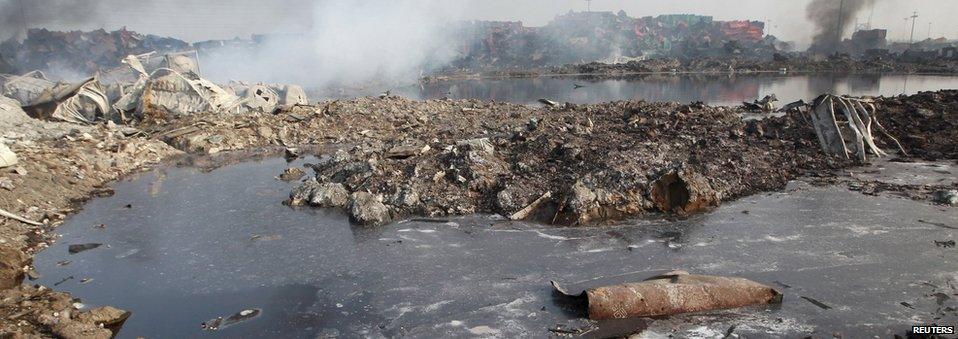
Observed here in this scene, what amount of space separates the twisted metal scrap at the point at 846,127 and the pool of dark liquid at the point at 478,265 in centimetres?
181

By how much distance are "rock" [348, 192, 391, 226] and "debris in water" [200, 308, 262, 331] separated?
81.3 inches

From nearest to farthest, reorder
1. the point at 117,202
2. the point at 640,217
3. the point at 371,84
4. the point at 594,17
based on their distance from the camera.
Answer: the point at 640,217, the point at 117,202, the point at 371,84, the point at 594,17

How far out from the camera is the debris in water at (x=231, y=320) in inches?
154

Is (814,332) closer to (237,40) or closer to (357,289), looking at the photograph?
(357,289)

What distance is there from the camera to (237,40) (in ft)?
117

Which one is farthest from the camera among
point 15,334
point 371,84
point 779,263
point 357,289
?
point 371,84

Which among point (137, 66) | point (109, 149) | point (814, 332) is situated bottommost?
point (814, 332)

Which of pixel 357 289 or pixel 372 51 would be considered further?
pixel 372 51

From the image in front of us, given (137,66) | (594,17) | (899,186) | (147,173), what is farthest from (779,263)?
(594,17)

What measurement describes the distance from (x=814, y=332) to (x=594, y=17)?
171 feet

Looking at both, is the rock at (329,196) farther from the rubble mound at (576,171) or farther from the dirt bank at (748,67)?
the dirt bank at (748,67)

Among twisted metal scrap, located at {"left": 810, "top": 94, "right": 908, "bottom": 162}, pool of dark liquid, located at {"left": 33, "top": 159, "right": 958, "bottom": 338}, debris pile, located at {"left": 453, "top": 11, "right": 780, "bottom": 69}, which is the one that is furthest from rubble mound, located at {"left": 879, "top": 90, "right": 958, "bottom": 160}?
debris pile, located at {"left": 453, "top": 11, "right": 780, "bottom": 69}

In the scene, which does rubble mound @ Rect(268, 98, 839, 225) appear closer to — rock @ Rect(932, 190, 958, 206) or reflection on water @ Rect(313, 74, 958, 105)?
rock @ Rect(932, 190, 958, 206)

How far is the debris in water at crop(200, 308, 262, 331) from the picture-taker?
12.9ft
